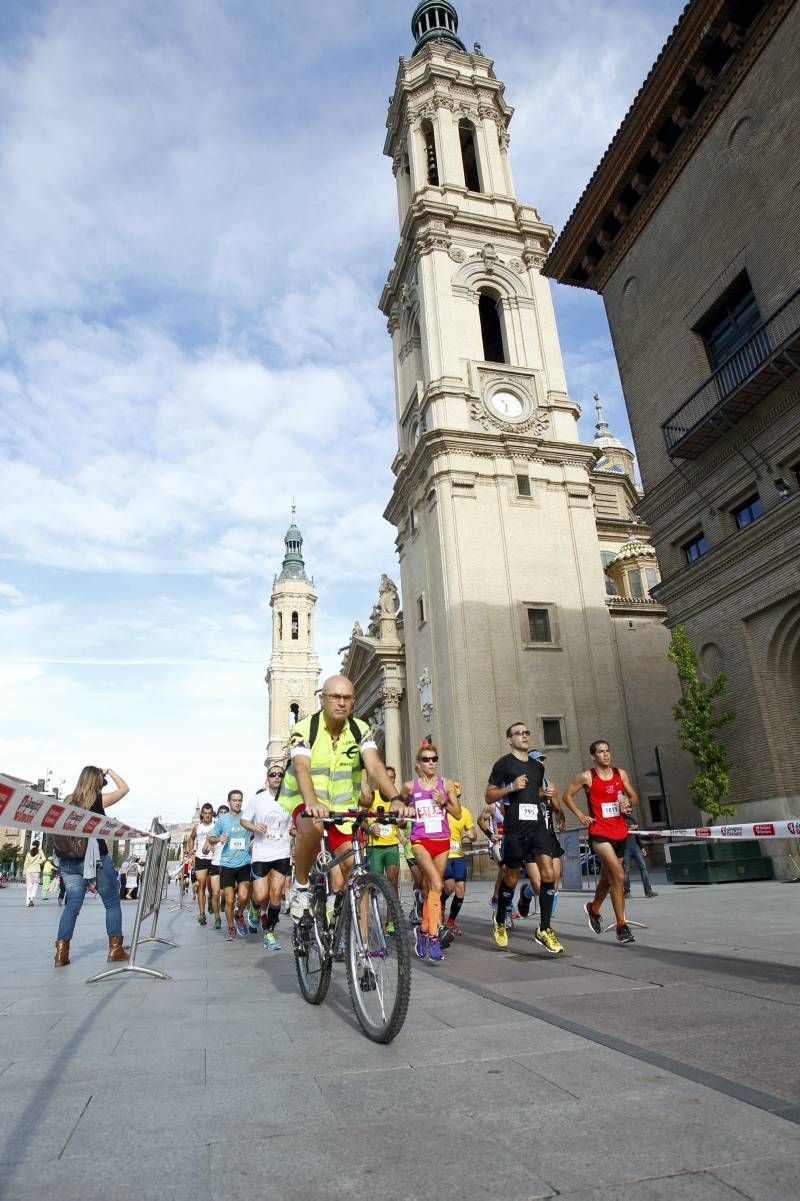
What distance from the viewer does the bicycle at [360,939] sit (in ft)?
12.7

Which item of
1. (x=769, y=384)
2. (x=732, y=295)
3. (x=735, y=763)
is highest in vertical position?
(x=732, y=295)

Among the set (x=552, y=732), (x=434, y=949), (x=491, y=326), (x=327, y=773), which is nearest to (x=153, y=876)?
(x=434, y=949)

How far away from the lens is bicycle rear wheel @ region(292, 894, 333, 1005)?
16.3 ft

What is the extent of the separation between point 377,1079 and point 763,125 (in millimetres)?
18686

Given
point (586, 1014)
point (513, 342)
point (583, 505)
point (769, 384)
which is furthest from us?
point (513, 342)

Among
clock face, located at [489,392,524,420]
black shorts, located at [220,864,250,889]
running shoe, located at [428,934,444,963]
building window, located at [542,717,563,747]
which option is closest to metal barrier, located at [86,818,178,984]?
black shorts, located at [220,864,250,889]

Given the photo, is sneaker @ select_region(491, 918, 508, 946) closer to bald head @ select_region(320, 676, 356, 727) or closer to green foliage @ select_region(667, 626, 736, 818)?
bald head @ select_region(320, 676, 356, 727)

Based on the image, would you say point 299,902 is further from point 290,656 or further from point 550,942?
point 290,656

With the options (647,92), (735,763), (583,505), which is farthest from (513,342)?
(735,763)

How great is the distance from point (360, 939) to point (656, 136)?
20371 mm

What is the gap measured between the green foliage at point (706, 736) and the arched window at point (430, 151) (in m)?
30.4

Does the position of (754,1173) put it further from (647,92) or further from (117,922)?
(647,92)

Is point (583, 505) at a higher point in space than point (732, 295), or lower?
higher

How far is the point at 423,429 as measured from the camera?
105 feet
